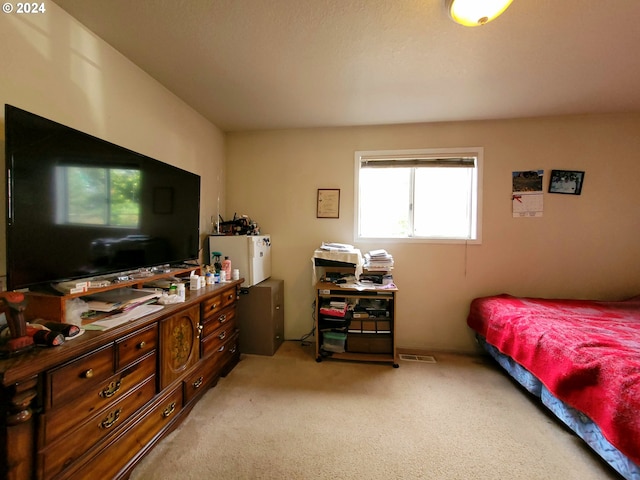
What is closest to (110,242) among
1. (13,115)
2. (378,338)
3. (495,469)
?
(13,115)

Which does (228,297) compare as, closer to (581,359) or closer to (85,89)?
(85,89)

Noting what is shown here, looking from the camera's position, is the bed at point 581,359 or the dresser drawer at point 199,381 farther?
the dresser drawer at point 199,381

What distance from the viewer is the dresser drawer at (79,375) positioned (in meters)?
0.93

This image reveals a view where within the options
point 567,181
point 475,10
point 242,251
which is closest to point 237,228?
point 242,251

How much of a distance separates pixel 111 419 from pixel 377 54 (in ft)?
8.25

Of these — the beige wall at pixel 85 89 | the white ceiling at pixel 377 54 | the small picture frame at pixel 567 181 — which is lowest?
the small picture frame at pixel 567 181

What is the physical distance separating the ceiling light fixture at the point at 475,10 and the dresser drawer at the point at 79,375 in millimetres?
2330

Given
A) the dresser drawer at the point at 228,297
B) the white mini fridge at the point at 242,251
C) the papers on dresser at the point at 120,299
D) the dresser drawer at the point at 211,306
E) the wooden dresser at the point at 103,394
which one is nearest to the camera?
the wooden dresser at the point at 103,394

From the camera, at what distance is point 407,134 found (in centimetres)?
274

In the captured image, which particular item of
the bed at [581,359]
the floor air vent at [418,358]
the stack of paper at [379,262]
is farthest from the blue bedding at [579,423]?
the stack of paper at [379,262]

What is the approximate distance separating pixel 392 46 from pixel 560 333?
7.11 feet

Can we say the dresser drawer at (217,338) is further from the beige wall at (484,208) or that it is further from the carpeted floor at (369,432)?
the beige wall at (484,208)

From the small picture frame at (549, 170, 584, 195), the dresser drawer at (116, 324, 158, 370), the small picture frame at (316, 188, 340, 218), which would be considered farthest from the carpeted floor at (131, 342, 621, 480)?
the small picture frame at (549, 170, 584, 195)

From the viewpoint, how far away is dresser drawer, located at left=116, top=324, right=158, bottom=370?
118cm
